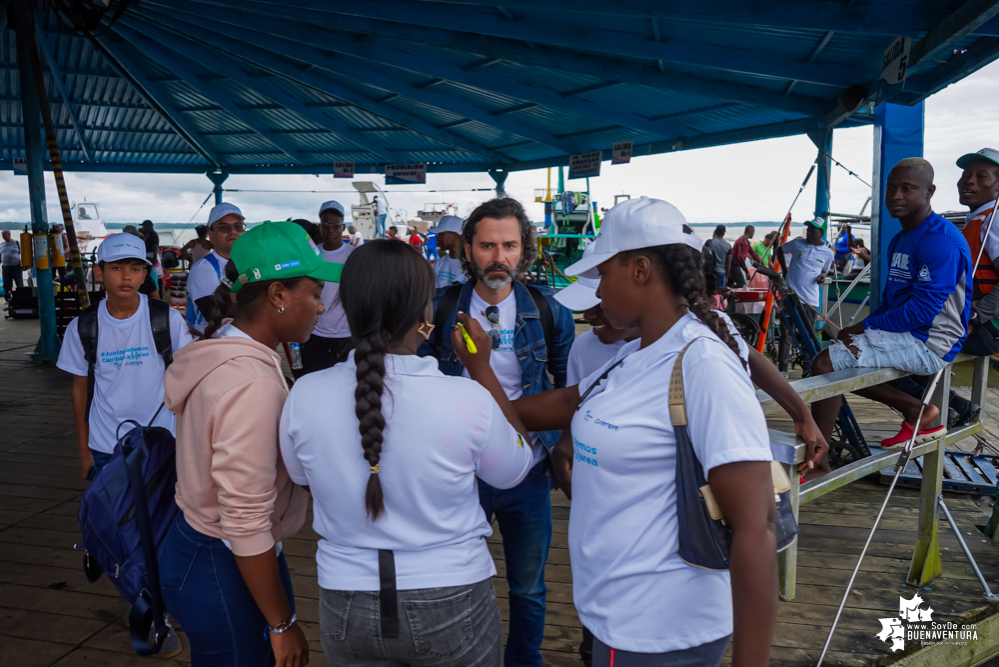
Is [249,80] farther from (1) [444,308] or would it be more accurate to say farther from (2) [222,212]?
(1) [444,308]

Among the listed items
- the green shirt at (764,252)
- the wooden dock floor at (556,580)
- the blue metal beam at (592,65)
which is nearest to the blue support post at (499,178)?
the green shirt at (764,252)

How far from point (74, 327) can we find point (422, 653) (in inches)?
105

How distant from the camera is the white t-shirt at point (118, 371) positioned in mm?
2941

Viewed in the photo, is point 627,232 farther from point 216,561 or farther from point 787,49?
point 787,49

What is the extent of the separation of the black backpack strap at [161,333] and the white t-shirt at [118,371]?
2 centimetres

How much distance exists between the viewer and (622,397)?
1.35 m

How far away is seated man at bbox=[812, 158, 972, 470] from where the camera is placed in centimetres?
340

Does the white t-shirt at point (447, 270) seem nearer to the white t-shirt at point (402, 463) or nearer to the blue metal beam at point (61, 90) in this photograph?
the white t-shirt at point (402, 463)

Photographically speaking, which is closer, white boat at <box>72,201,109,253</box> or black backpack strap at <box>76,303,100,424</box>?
black backpack strap at <box>76,303,100,424</box>

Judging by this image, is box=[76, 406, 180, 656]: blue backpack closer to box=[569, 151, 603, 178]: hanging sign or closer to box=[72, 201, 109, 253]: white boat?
box=[569, 151, 603, 178]: hanging sign

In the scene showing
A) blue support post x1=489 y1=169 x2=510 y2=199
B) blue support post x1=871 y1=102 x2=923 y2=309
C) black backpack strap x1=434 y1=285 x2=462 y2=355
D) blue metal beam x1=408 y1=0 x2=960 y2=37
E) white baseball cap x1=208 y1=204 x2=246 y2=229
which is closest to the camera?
black backpack strap x1=434 y1=285 x2=462 y2=355

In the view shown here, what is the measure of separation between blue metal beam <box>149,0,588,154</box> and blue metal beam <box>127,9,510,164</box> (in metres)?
0.36

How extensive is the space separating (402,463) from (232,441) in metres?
0.44

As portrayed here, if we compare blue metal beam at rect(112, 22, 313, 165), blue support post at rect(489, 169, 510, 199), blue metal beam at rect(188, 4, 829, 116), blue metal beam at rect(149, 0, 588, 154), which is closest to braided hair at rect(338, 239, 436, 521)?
blue metal beam at rect(188, 4, 829, 116)
